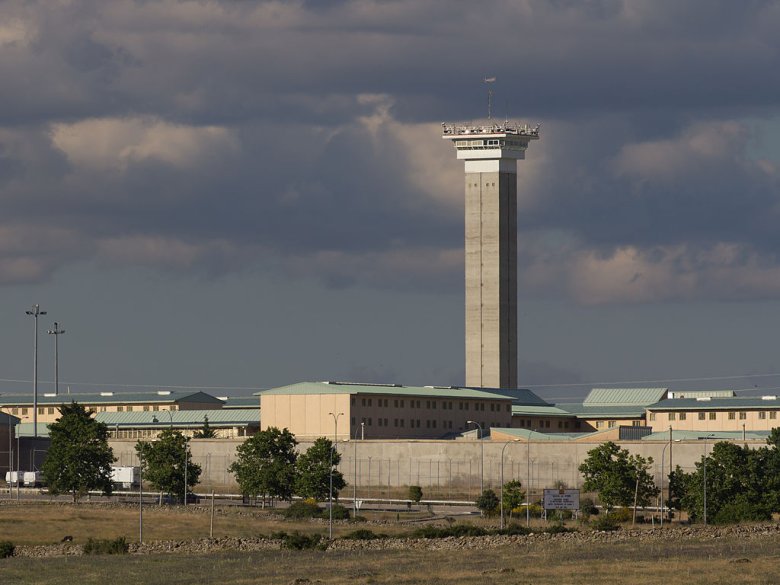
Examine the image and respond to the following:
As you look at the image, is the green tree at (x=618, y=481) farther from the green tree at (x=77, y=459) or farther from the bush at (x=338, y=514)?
the green tree at (x=77, y=459)

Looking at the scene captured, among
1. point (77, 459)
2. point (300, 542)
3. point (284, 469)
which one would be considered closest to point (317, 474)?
point (284, 469)

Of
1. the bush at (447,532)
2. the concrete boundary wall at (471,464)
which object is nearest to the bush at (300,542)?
the bush at (447,532)

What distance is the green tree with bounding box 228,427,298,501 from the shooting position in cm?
17412

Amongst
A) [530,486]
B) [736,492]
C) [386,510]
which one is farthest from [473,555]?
[530,486]

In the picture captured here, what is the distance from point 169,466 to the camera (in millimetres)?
180250

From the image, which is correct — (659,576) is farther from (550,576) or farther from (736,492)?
(736,492)

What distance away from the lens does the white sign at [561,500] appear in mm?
155375

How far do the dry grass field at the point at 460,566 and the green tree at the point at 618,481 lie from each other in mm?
43478

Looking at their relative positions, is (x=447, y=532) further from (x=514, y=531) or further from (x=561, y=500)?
(x=561, y=500)

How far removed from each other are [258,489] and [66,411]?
26821 millimetres

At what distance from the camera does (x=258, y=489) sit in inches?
6845

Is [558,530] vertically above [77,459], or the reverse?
[77,459]

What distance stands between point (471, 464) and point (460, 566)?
Result: 100 metres

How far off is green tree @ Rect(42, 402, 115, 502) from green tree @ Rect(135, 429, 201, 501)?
13.8 ft
